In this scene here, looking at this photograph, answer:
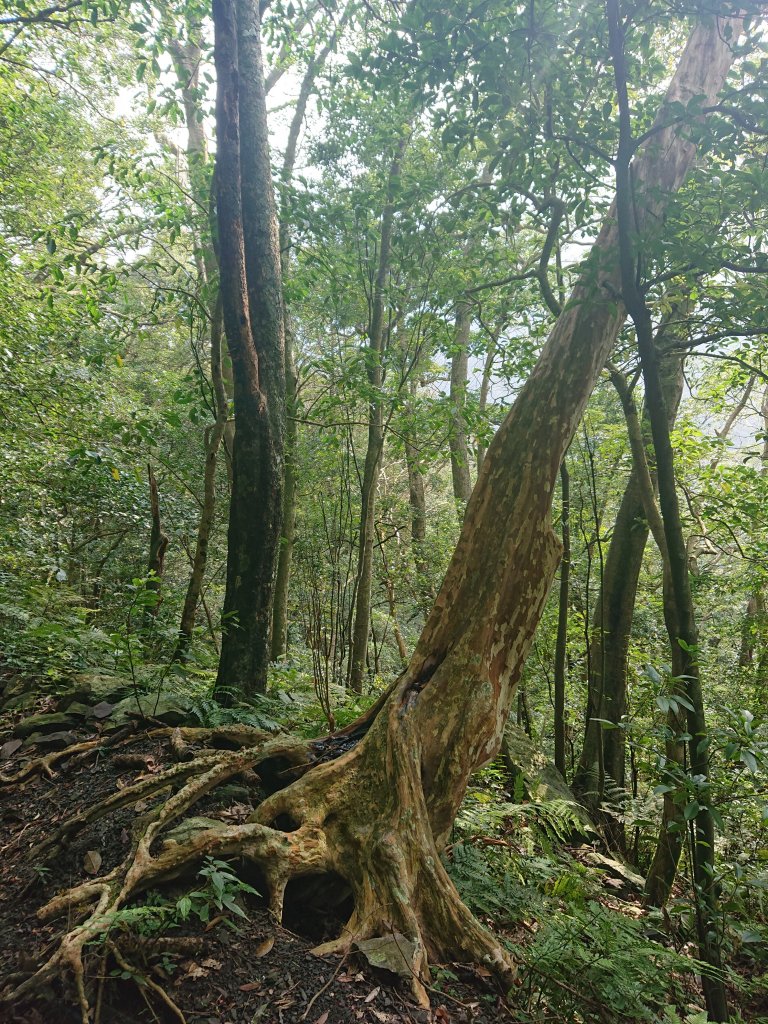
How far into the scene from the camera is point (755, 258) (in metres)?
3.20

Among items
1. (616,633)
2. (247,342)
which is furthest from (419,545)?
(247,342)

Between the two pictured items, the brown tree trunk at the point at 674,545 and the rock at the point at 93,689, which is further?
the rock at the point at 93,689

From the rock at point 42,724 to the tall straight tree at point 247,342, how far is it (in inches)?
46.1

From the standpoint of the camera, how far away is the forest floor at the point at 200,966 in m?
2.13

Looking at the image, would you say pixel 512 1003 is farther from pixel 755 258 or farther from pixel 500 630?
pixel 755 258

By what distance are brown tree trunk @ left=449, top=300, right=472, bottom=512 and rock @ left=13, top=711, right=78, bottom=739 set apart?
15.8ft

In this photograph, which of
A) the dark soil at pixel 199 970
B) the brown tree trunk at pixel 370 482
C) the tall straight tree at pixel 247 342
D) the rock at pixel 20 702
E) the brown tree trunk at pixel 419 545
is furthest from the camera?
the brown tree trunk at pixel 419 545

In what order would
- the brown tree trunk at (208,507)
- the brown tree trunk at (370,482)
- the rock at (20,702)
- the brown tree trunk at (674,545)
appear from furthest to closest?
the brown tree trunk at (370,482), the brown tree trunk at (208,507), the rock at (20,702), the brown tree trunk at (674,545)

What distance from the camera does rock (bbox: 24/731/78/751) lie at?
14.0 ft

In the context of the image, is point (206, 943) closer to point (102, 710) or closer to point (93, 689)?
point (102, 710)

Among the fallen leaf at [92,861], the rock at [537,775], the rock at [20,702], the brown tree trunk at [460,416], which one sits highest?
the brown tree trunk at [460,416]

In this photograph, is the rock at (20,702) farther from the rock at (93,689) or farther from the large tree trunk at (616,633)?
the large tree trunk at (616,633)

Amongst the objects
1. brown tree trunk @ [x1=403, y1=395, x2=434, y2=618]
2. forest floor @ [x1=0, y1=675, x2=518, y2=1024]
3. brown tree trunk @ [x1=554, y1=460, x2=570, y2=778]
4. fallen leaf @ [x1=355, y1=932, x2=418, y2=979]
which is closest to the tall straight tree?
forest floor @ [x1=0, y1=675, x2=518, y2=1024]

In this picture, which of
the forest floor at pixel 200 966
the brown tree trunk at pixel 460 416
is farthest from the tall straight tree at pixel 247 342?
the brown tree trunk at pixel 460 416
